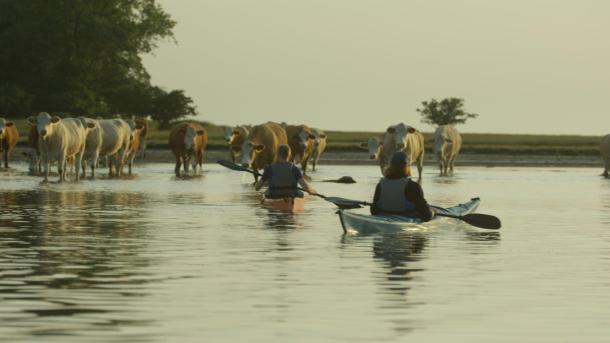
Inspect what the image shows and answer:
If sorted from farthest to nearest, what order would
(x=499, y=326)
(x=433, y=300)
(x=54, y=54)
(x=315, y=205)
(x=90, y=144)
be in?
(x=54, y=54)
(x=90, y=144)
(x=315, y=205)
(x=433, y=300)
(x=499, y=326)

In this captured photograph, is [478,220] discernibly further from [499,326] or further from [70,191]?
[70,191]

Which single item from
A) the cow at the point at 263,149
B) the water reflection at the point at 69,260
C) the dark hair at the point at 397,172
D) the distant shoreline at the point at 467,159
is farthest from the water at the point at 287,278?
the distant shoreline at the point at 467,159

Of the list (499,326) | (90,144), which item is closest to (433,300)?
(499,326)

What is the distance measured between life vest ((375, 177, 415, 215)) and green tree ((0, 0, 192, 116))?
79619 millimetres

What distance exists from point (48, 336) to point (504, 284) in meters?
6.28

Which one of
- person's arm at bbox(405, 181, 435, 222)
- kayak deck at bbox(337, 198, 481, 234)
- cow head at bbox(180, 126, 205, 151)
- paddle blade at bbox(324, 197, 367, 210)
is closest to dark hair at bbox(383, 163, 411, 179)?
person's arm at bbox(405, 181, 435, 222)

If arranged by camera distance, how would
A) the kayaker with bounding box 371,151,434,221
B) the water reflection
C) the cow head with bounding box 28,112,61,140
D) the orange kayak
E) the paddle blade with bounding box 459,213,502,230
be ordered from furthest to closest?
the cow head with bounding box 28,112,61,140
the orange kayak
the paddle blade with bounding box 459,213,502,230
the kayaker with bounding box 371,151,434,221
the water reflection

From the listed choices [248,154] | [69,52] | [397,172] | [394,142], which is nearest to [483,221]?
[397,172]

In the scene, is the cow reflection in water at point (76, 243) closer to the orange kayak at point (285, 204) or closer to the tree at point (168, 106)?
the orange kayak at point (285, 204)

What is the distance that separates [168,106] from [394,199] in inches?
4204

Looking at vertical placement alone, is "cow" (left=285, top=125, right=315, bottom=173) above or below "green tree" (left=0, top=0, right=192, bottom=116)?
below

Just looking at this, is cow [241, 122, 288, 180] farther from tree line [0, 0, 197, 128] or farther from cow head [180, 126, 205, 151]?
tree line [0, 0, 197, 128]

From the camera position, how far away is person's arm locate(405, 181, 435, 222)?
24.9 metres

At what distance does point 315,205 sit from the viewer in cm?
3606
